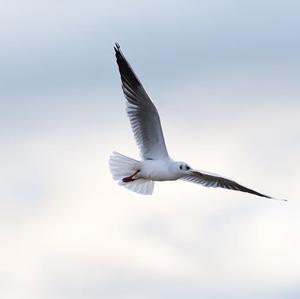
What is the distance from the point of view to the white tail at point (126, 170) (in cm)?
3253

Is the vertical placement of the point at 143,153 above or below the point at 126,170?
above

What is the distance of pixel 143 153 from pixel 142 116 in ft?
2.57

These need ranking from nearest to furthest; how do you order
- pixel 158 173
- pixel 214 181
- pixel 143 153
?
1. pixel 158 173
2. pixel 143 153
3. pixel 214 181

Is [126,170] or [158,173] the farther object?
[126,170]

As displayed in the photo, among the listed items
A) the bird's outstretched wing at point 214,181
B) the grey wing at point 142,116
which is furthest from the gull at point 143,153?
the bird's outstretched wing at point 214,181

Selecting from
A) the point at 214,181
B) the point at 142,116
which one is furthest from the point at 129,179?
the point at 214,181

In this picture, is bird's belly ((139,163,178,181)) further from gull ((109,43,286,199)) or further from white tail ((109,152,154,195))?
white tail ((109,152,154,195))

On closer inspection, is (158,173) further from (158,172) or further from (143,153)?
(143,153)

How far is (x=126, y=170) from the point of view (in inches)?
1282

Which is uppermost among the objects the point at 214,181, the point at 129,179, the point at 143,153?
the point at 214,181

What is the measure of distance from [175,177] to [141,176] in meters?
0.67

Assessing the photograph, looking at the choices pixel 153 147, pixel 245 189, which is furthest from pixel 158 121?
pixel 245 189

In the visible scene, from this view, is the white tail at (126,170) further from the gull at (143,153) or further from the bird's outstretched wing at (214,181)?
the bird's outstretched wing at (214,181)

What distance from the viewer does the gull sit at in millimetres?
32156
